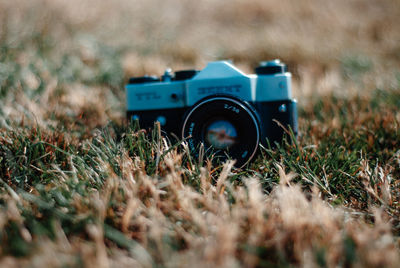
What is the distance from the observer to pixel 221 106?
1445 millimetres

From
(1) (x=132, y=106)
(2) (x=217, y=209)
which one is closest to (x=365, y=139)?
(2) (x=217, y=209)

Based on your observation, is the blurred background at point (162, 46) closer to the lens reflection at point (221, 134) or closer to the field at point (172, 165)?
the field at point (172, 165)

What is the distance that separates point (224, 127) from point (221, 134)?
36 mm

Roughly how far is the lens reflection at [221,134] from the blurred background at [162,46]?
Result: 2.77 feet

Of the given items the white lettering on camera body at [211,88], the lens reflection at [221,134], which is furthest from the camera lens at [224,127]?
the white lettering on camera body at [211,88]

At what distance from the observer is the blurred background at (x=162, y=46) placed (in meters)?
2.31

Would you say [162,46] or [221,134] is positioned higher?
[162,46]

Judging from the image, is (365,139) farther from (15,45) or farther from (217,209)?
(15,45)

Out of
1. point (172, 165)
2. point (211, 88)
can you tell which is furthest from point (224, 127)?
point (172, 165)

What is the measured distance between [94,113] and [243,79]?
3.65 feet

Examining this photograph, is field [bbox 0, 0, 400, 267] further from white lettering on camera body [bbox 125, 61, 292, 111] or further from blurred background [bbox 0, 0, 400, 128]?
white lettering on camera body [bbox 125, 61, 292, 111]

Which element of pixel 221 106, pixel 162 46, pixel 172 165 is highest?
pixel 162 46

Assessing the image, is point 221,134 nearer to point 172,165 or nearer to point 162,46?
point 172,165

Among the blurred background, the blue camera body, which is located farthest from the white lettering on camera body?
the blurred background
